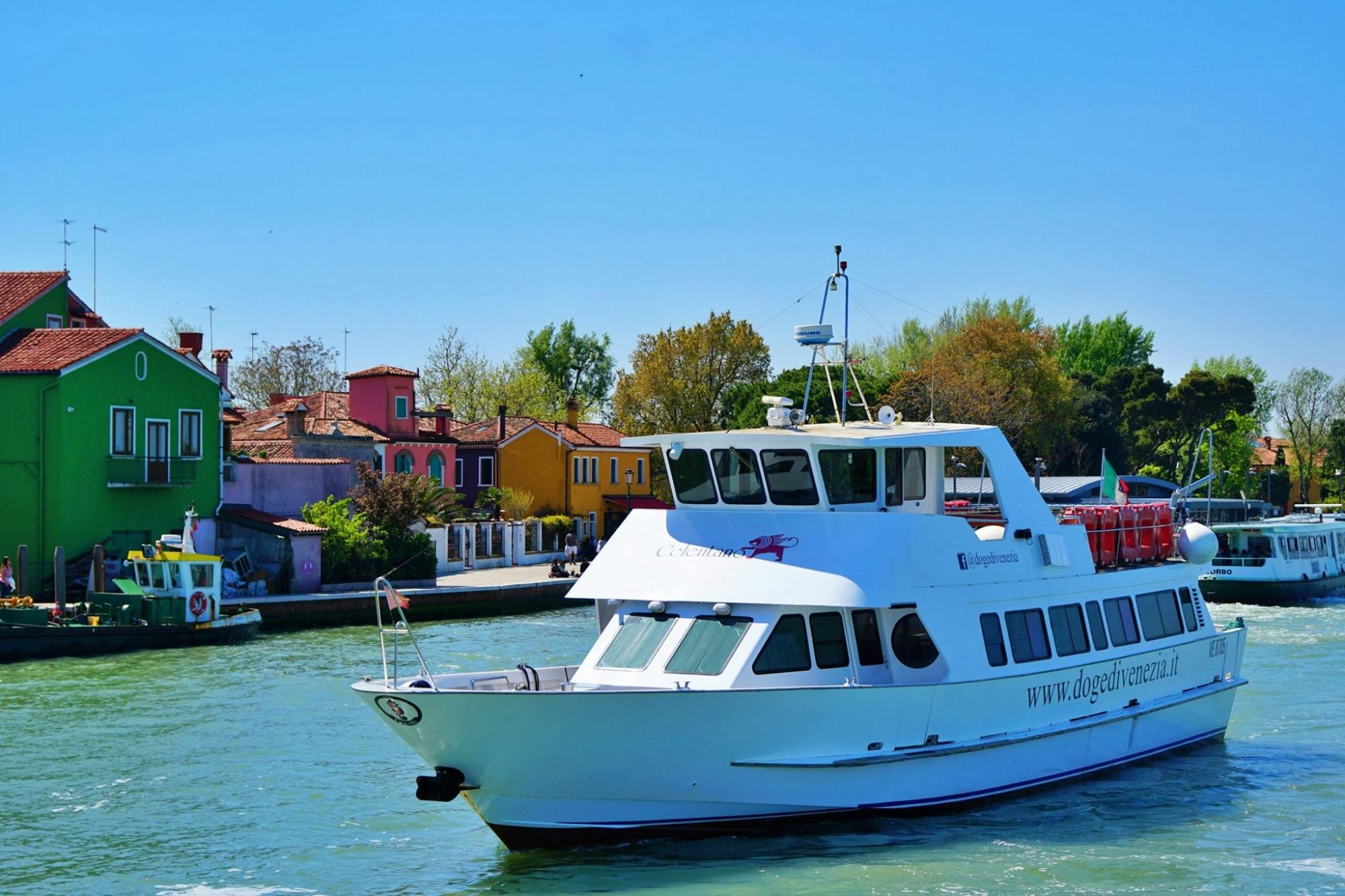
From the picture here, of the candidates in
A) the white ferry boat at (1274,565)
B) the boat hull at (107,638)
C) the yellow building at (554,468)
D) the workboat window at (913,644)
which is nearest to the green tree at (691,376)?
the yellow building at (554,468)

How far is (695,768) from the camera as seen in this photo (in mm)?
12547

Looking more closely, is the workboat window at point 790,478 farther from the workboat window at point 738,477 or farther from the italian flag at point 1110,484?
the italian flag at point 1110,484

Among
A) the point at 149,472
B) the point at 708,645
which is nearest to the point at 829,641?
the point at 708,645

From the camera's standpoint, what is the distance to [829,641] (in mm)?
13625

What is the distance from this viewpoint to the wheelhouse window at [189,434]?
37.9 metres

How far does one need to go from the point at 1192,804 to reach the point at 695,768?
20.8 ft

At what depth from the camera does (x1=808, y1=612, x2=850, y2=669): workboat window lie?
13531 mm

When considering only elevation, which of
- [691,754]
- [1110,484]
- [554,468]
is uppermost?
[554,468]

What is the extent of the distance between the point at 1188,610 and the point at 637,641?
28.0 ft

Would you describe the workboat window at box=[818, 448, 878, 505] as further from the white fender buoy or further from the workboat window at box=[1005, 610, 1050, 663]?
the white fender buoy

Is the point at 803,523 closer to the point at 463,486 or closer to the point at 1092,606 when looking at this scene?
the point at 1092,606

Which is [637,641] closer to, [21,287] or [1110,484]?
[1110,484]

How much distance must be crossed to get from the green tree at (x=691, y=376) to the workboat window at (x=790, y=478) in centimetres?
4626

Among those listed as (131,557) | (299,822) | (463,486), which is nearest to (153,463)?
(131,557)
